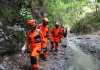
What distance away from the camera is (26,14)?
15.5 m

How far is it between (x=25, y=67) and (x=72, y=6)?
3515cm

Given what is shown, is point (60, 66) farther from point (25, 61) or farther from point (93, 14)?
point (93, 14)

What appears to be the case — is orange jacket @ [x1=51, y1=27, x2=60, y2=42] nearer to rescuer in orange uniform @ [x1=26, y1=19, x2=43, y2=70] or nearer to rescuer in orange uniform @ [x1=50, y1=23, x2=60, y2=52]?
rescuer in orange uniform @ [x1=50, y1=23, x2=60, y2=52]

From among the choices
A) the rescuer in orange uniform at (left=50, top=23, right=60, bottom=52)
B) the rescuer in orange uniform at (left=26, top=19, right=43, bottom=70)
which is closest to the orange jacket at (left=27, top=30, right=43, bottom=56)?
the rescuer in orange uniform at (left=26, top=19, right=43, bottom=70)

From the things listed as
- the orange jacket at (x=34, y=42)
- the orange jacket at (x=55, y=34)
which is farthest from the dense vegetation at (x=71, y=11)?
the orange jacket at (x=34, y=42)

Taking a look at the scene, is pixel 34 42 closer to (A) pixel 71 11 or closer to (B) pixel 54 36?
(B) pixel 54 36

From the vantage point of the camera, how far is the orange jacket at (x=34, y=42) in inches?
409

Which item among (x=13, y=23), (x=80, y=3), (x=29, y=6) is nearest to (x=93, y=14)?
(x=80, y=3)

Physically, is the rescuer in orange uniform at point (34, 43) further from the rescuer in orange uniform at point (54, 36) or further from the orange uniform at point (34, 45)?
the rescuer in orange uniform at point (54, 36)

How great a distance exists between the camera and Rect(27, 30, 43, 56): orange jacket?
1038 cm

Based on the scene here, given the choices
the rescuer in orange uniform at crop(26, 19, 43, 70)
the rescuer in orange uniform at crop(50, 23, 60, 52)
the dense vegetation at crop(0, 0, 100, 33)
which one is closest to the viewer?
the rescuer in orange uniform at crop(26, 19, 43, 70)

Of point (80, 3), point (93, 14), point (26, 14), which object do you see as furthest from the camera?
point (80, 3)

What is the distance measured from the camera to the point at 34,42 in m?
10.5

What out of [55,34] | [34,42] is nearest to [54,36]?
[55,34]
